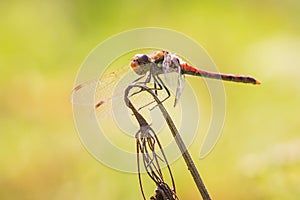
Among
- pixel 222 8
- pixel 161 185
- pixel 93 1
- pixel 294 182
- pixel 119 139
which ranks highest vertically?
pixel 93 1

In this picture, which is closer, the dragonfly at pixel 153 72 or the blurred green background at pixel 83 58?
the dragonfly at pixel 153 72

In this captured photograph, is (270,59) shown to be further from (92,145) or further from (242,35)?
(92,145)

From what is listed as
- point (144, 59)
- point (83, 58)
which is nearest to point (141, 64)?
point (144, 59)

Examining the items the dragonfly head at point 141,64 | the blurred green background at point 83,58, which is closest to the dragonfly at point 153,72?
the dragonfly head at point 141,64

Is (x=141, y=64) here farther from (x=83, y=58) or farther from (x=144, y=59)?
(x=83, y=58)

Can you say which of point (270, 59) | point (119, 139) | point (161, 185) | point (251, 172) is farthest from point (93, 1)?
point (161, 185)

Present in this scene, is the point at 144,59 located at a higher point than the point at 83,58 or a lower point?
lower

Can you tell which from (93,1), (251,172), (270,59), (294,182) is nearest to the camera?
(294,182)

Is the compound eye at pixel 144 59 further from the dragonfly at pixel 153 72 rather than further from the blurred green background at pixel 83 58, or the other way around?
the blurred green background at pixel 83 58
